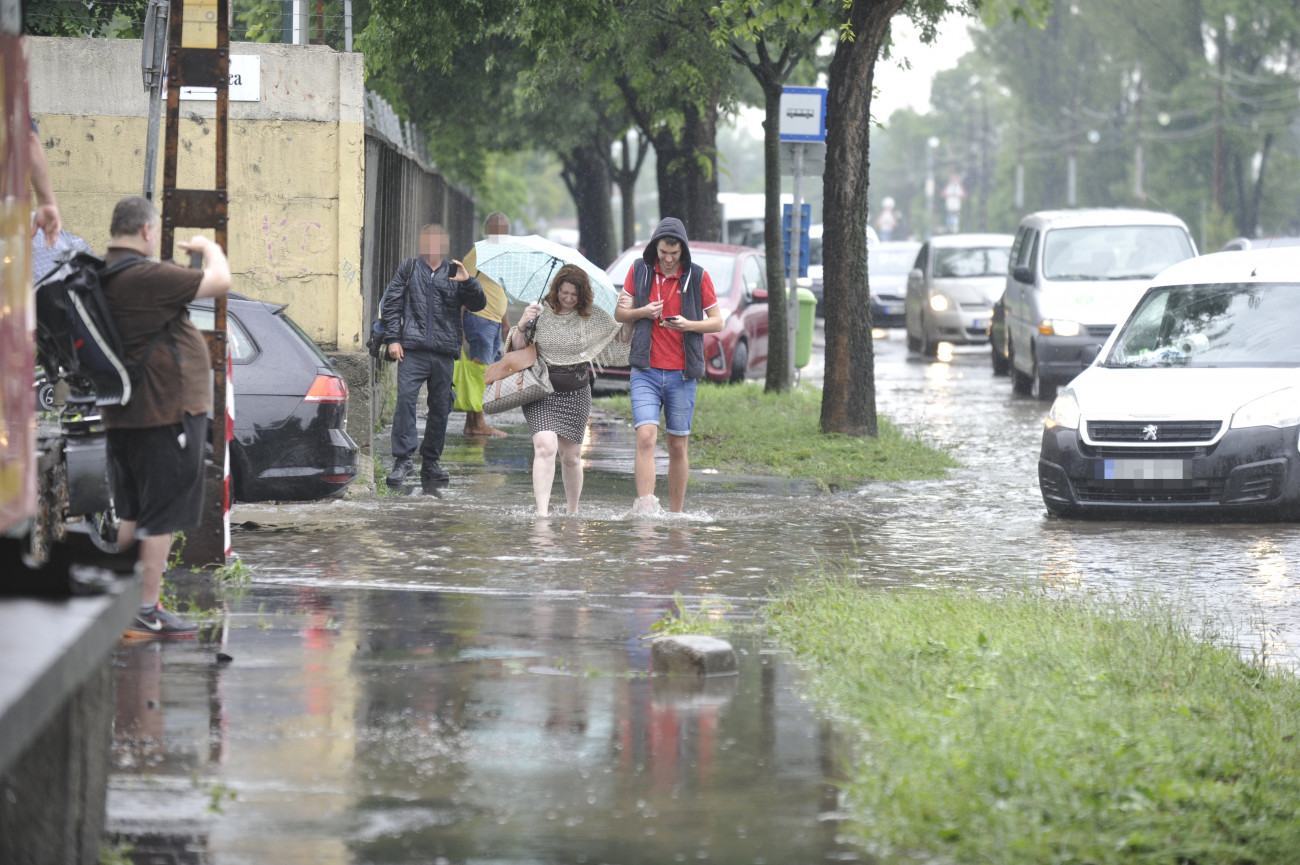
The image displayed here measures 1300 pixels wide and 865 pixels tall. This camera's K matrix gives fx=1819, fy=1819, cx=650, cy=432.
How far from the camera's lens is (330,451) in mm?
10141

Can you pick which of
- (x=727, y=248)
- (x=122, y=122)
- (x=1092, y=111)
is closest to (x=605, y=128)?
(x=727, y=248)

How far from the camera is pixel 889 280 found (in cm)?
3594

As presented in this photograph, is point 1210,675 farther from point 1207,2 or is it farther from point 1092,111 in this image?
point 1092,111

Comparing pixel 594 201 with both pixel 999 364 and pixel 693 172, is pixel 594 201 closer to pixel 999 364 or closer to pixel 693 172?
Result: pixel 693 172

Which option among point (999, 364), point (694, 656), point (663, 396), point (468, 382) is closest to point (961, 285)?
point (999, 364)

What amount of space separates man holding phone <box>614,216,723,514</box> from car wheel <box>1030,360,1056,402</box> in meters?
10.2

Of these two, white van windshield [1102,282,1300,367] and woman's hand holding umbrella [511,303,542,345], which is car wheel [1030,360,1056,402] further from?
woman's hand holding umbrella [511,303,542,345]

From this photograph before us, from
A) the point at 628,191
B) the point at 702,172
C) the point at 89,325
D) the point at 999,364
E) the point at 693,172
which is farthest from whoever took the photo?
the point at 628,191

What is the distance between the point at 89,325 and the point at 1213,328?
27.5ft

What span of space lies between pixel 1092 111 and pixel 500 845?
7447cm

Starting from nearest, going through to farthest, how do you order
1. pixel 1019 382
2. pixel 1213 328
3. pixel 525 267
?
pixel 525 267 < pixel 1213 328 < pixel 1019 382

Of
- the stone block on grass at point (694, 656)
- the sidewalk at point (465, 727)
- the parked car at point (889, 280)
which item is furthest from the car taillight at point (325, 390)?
the parked car at point (889, 280)

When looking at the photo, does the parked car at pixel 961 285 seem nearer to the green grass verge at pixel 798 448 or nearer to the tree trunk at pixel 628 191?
the green grass verge at pixel 798 448

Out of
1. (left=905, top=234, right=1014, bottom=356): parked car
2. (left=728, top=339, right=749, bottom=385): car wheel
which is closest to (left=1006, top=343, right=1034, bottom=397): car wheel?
(left=728, top=339, right=749, bottom=385): car wheel
